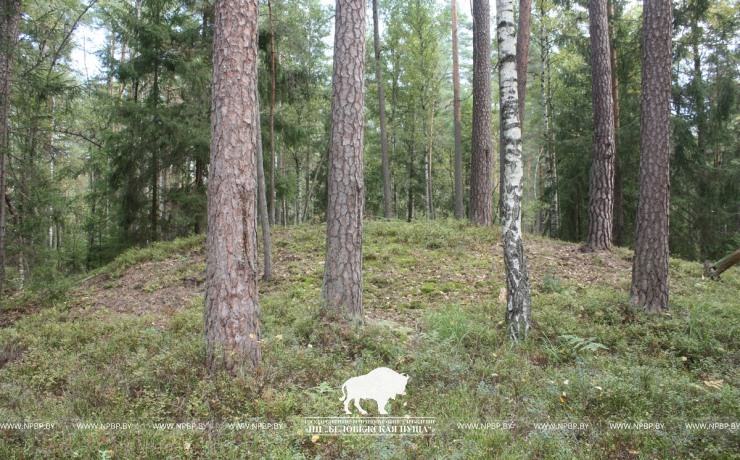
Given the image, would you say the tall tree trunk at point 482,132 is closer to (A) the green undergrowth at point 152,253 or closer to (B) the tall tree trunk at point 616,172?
(B) the tall tree trunk at point 616,172

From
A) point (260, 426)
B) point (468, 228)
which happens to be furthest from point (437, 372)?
point (468, 228)

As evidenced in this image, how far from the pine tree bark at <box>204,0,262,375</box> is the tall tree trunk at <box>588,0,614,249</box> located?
30.5 ft

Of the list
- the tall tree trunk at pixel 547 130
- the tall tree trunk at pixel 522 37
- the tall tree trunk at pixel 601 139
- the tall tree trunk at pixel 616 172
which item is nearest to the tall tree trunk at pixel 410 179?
the tall tree trunk at pixel 547 130

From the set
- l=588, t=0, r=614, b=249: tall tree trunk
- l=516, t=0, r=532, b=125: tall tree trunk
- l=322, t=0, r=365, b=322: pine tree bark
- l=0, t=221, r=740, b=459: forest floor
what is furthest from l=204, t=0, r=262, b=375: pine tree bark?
l=588, t=0, r=614, b=249: tall tree trunk

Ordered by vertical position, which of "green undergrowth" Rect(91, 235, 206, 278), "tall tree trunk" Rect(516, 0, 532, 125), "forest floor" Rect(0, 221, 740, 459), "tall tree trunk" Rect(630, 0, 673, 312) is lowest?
"forest floor" Rect(0, 221, 740, 459)

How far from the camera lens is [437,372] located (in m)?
4.38

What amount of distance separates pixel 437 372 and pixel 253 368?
2061mm

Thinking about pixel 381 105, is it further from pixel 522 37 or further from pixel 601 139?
pixel 601 139

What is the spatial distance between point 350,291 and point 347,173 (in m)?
1.79

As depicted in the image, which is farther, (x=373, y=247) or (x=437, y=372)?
(x=373, y=247)

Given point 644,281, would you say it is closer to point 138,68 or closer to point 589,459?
point 589,459

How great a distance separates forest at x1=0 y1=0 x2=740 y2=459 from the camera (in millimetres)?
3412

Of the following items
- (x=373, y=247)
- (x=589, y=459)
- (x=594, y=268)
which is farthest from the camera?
(x=373, y=247)

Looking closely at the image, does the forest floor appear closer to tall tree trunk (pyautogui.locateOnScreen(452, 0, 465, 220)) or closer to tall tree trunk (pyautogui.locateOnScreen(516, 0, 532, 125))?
tall tree trunk (pyautogui.locateOnScreen(516, 0, 532, 125))
